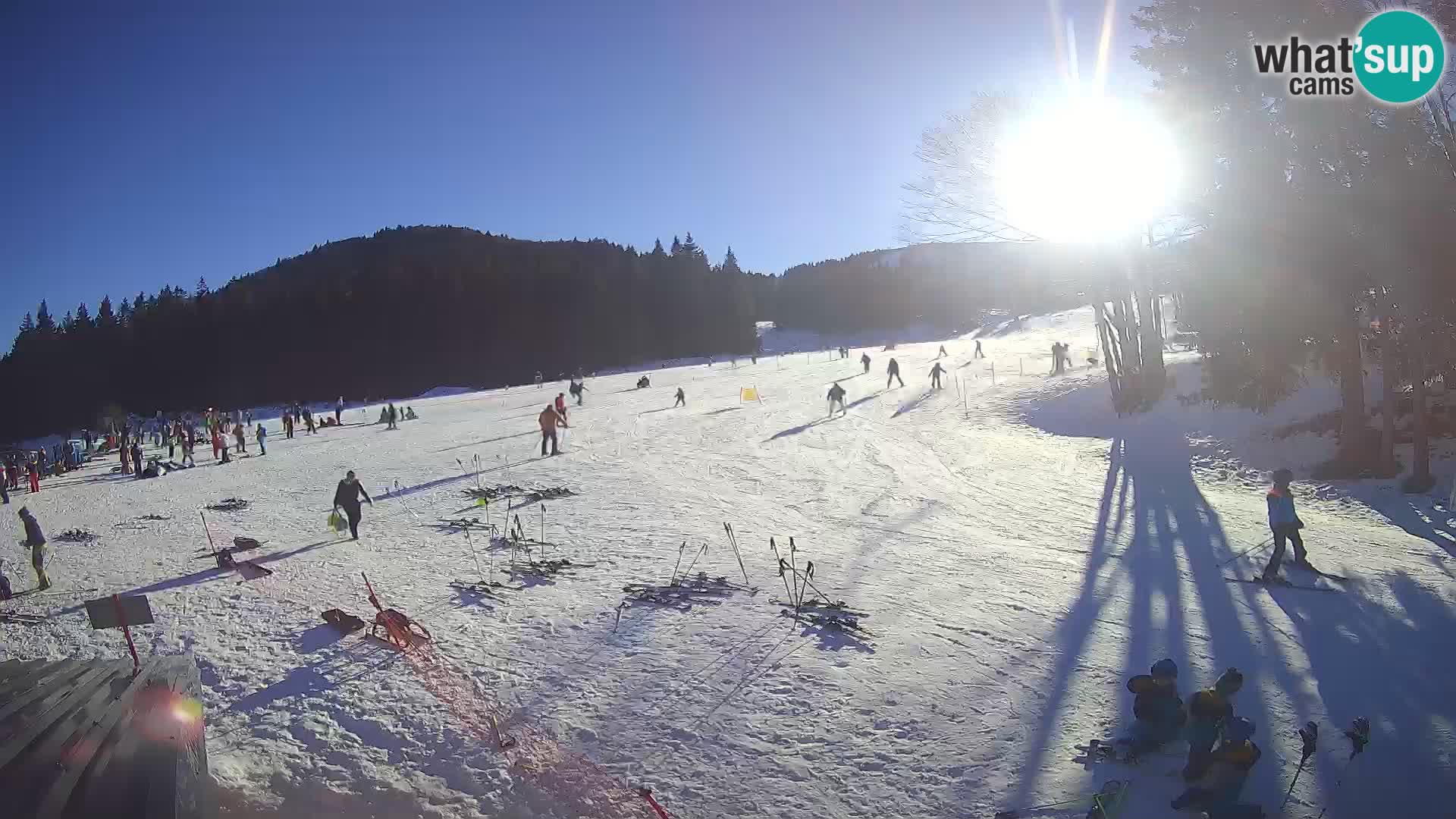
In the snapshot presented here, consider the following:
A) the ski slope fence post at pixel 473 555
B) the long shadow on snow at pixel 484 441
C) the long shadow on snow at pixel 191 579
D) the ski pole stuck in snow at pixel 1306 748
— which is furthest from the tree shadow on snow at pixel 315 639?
the long shadow on snow at pixel 484 441

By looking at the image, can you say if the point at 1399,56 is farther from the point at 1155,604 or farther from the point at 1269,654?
the point at 1269,654

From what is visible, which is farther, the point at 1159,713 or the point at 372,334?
the point at 372,334

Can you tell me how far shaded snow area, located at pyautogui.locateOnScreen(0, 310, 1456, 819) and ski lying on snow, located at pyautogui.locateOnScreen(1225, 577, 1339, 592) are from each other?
0.72 ft

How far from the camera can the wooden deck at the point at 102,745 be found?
189 inches

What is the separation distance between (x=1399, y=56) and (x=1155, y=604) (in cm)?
1148

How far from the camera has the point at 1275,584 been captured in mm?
9359

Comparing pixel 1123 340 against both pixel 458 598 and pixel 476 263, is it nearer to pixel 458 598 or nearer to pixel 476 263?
pixel 458 598

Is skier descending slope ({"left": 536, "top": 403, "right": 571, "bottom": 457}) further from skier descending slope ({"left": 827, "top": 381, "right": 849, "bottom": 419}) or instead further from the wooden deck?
the wooden deck

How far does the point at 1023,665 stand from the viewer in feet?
24.6

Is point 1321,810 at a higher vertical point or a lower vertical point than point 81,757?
lower

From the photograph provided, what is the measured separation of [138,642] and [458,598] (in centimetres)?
385

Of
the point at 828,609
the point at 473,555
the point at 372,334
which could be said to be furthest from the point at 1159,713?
the point at 372,334

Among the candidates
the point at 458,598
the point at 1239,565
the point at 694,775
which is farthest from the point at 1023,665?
the point at 458,598

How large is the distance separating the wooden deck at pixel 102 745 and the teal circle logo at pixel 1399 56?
64.1 feet
